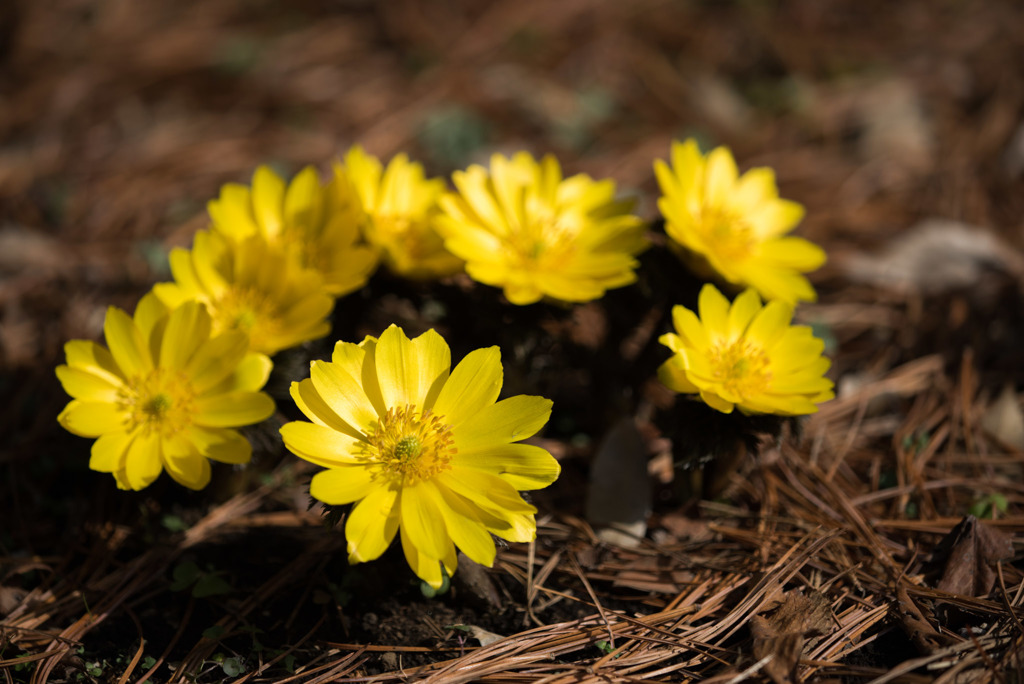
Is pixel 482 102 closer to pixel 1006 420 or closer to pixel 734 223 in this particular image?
pixel 734 223

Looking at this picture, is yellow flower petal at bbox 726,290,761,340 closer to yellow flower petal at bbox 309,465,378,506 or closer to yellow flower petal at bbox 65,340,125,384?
yellow flower petal at bbox 309,465,378,506

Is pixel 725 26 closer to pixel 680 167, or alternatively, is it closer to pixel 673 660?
pixel 680 167

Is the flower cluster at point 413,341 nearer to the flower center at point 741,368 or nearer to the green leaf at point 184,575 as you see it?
the flower center at point 741,368

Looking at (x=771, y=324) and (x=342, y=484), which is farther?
(x=771, y=324)

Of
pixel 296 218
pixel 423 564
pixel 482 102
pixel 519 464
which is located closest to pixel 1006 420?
pixel 519 464

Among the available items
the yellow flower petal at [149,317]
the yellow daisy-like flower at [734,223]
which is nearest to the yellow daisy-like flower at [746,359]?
the yellow daisy-like flower at [734,223]

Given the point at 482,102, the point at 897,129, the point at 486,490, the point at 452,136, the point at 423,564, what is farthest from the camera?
the point at 482,102
